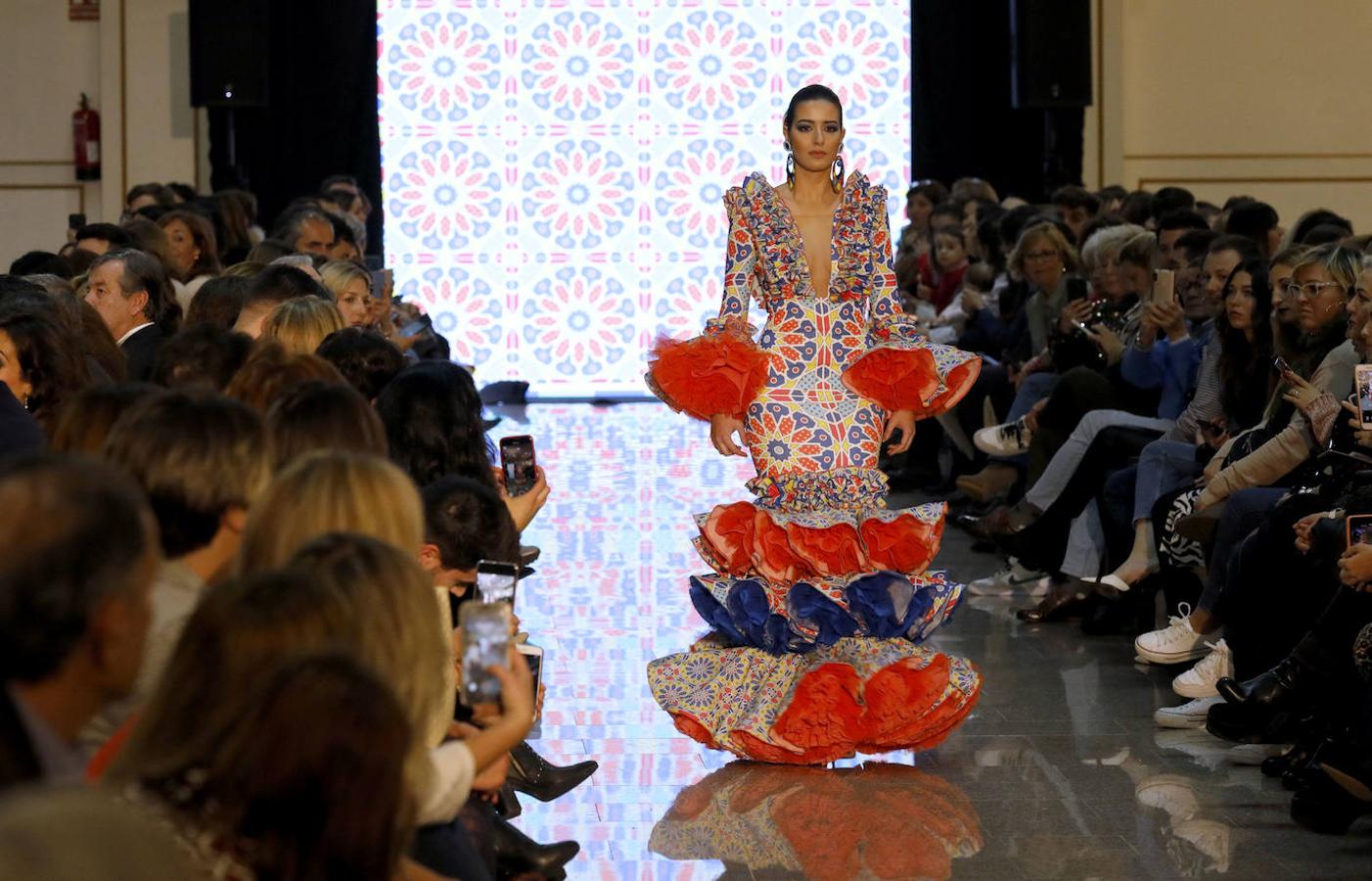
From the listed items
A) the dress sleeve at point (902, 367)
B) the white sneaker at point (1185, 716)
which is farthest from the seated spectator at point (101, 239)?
the white sneaker at point (1185, 716)

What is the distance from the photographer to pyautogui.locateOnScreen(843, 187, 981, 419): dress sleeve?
15.3ft

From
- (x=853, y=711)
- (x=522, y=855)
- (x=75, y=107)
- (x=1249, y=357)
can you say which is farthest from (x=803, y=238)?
(x=75, y=107)

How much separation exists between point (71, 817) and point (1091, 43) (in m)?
11.0

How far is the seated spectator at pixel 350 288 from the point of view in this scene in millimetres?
5473

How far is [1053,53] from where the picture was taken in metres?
11.3

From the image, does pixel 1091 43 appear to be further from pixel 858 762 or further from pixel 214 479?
pixel 214 479

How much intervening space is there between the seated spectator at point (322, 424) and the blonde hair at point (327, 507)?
13.5 inches

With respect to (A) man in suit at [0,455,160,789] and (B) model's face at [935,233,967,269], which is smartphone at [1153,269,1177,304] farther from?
(A) man in suit at [0,455,160,789]

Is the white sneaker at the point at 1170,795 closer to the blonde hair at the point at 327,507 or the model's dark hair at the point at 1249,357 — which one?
the model's dark hair at the point at 1249,357

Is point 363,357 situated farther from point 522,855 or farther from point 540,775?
point 522,855

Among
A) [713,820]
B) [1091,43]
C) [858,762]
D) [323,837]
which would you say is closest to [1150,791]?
[858,762]

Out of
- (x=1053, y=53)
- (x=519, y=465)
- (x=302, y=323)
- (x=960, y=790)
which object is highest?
(x=1053, y=53)

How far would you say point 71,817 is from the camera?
114 cm

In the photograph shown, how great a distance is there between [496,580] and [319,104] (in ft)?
31.6
